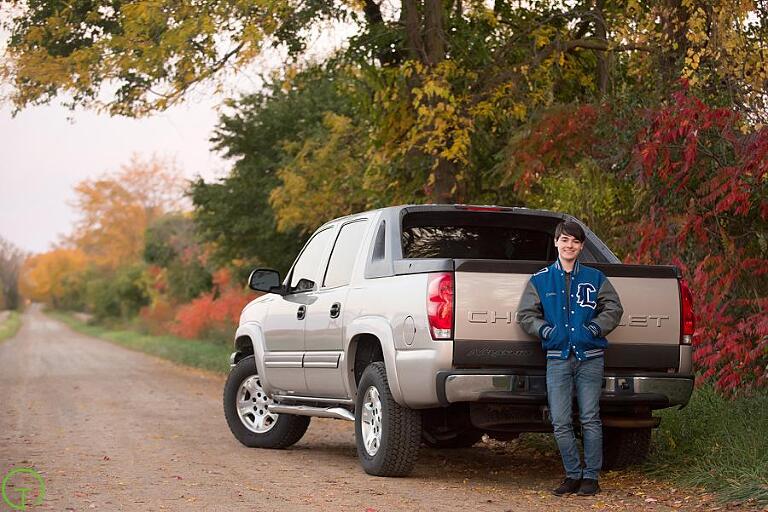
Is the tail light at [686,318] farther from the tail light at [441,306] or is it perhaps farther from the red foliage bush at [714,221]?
the tail light at [441,306]

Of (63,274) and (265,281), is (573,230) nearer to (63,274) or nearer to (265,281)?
A: (265,281)

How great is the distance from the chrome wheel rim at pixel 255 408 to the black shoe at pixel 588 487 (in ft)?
13.8

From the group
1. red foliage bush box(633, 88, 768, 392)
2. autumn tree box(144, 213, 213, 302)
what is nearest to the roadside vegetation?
red foliage bush box(633, 88, 768, 392)

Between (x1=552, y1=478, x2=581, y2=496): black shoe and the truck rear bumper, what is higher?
the truck rear bumper

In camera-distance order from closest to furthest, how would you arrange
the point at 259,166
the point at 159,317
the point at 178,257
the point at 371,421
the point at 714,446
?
the point at 714,446
the point at 371,421
the point at 259,166
the point at 178,257
the point at 159,317

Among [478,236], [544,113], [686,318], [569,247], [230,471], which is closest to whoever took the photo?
[569,247]

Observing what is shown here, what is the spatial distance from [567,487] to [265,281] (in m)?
3.77

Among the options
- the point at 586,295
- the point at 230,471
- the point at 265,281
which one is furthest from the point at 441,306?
the point at 265,281

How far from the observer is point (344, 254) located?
1083 cm

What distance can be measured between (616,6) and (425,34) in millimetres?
2910

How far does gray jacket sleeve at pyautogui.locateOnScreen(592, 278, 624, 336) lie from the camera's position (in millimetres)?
8555

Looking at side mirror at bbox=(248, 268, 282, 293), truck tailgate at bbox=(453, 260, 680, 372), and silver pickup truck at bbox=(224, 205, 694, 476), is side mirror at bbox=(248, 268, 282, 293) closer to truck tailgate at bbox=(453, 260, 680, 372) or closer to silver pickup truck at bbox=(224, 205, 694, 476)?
silver pickup truck at bbox=(224, 205, 694, 476)

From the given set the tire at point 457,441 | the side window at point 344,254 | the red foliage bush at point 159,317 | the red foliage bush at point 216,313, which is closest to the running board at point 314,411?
the tire at point 457,441

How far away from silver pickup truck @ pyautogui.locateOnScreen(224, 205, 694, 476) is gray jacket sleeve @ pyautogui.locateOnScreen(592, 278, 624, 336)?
24cm
